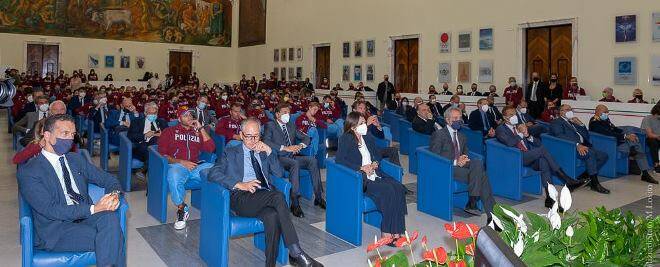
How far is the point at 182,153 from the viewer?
5398 millimetres

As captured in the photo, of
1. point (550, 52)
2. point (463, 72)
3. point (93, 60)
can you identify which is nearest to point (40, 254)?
point (550, 52)

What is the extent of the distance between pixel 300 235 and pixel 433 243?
1250 millimetres

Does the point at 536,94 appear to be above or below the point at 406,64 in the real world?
below

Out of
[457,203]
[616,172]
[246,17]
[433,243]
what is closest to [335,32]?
[246,17]

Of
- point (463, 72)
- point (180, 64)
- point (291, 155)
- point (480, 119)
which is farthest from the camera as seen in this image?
point (180, 64)

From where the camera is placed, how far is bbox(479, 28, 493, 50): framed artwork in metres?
14.8

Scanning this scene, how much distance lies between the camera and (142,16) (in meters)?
25.2

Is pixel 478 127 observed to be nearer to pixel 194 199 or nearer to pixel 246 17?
pixel 194 199

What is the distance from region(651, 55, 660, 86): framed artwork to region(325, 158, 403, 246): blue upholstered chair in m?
9.47

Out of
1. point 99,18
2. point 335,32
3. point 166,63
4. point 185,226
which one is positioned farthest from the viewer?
point 166,63

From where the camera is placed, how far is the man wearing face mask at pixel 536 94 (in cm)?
1328

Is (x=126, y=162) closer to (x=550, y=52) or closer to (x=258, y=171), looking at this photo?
(x=258, y=171)

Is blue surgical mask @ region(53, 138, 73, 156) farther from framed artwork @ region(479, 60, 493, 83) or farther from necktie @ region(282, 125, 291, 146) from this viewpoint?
framed artwork @ region(479, 60, 493, 83)

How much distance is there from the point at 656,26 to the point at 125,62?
22.3 meters
